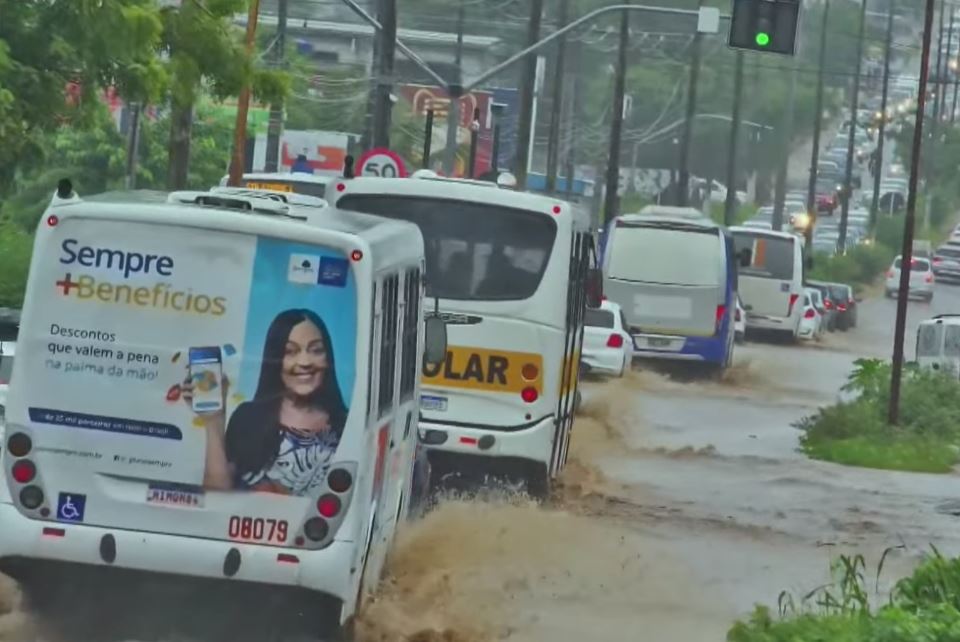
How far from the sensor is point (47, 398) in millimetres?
10750

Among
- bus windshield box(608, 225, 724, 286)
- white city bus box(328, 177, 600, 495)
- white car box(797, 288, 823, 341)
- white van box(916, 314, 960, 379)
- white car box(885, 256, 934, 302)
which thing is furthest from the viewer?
white car box(885, 256, 934, 302)

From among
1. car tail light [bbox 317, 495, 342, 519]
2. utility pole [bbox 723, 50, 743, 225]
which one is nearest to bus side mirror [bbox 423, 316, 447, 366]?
car tail light [bbox 317, 495, 342, 519]

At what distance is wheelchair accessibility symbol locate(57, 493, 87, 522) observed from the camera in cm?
1080

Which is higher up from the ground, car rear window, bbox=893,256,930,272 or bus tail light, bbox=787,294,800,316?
car rear window, bbox=893,256,930,272

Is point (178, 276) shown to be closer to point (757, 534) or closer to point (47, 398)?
point (47, 398)

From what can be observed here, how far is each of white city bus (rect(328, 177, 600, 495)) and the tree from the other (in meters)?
2.11

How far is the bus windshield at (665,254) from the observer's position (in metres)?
38.6

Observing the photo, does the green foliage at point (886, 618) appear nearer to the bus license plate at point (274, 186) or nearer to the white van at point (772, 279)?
the bus license plate at point (274, 186)

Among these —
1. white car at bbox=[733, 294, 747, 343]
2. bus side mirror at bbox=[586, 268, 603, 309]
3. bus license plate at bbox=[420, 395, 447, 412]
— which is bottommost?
white car at bbox=[733, 294, 747, 343]

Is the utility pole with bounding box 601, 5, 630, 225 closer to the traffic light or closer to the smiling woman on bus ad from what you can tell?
the traffic light

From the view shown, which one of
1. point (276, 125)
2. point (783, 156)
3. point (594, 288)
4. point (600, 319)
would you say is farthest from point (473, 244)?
point (783, 156)

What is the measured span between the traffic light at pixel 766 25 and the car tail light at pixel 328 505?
61.8ft

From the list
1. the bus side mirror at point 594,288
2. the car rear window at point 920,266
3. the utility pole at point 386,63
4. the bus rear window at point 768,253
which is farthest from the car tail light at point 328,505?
the car rear window at point 920,266

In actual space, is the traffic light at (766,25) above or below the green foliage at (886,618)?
above
